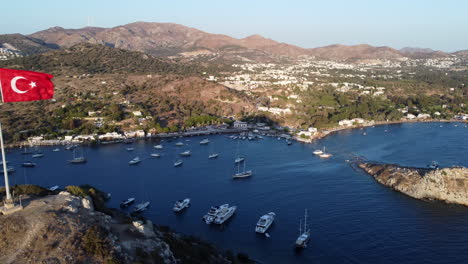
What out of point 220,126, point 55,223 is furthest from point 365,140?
point 55,223

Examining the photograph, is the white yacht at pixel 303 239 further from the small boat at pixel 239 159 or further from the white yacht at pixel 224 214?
the small boat at pixel 239 159

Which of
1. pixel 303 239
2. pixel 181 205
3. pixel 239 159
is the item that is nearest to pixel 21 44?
pixel 239 159

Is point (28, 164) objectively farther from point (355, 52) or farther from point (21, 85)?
point (355, 52)

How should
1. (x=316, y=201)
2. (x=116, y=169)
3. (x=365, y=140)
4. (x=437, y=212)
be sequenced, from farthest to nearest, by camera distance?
1. (x=365, y=140)
2. (x=116, y=169)
3. (x=316, y=201)
4. (x=437, y=212)

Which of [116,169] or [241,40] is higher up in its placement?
[241,40]

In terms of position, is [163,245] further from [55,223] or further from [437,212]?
[437,212]

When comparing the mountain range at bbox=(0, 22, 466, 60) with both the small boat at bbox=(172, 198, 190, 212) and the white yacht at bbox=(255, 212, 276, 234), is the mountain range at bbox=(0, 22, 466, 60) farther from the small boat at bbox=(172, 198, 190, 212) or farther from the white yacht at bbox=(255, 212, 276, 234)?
the white yacht at bbox=(255, 212, 276, 234)

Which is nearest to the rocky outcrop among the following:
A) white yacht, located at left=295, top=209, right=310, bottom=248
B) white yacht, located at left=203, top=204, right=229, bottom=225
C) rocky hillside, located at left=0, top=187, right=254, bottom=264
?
rocky hillside, located at left=0, top=187, right=254, bottom=264
